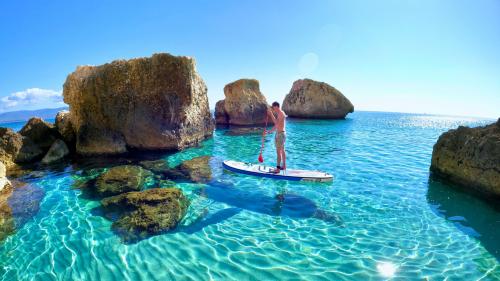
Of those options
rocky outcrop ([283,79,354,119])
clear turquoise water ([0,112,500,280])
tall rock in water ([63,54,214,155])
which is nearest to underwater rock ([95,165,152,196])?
clear turquoise water ([0,112,500,280])

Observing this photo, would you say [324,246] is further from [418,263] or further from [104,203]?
[104,203]

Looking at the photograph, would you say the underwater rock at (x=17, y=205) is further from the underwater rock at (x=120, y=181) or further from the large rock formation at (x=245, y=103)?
the large rock formation at (x=245, y=103)

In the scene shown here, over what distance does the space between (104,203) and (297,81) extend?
156 feet

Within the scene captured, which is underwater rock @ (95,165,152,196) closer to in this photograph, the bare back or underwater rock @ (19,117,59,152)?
the bare back

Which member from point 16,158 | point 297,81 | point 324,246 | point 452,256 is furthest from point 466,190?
point 297,81

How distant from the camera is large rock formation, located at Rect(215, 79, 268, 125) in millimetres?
33375

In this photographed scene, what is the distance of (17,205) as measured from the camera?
8.19 m

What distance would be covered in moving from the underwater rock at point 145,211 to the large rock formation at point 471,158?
1002 centimetres

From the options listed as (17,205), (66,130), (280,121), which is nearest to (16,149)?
(66,130)

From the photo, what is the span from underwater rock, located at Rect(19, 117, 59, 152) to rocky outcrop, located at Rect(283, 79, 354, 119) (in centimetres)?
3923

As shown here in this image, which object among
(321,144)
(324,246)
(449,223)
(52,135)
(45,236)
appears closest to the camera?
(324,246)

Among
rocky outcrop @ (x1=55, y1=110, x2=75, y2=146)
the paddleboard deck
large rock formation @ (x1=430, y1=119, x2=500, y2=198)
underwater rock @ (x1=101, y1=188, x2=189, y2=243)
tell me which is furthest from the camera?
rocky outcrop @ (x1=55, y1=110, x2=75, y2=146)

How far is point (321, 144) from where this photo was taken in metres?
19.7

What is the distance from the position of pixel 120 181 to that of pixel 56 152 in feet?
24.7
